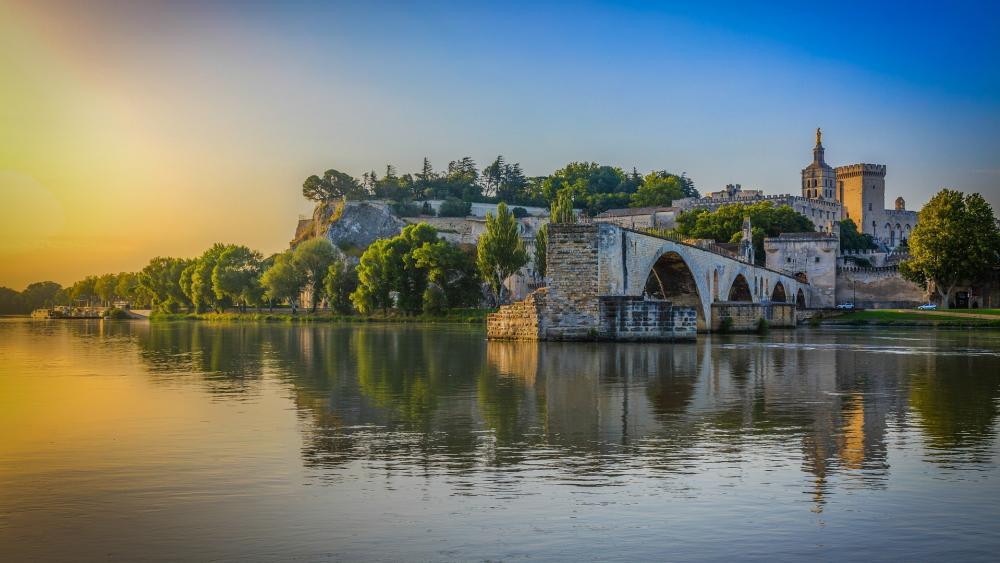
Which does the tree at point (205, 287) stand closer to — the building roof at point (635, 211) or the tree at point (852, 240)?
the building roof at point (635, 211)

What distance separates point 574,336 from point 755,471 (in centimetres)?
2556

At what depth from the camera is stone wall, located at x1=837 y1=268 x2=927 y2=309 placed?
289 ft

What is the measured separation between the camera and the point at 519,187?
15062 cm

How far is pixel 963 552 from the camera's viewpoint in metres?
6.95

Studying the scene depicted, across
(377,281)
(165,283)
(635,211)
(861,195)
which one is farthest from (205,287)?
(861,195)

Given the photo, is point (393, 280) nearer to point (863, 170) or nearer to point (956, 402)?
point (956, 402)

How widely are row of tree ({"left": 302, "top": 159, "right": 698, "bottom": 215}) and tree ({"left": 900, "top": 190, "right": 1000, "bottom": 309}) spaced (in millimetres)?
60296

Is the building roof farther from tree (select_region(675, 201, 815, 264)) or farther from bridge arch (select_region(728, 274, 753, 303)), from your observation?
bridge arch (select_region(728, 274, 753, 303))

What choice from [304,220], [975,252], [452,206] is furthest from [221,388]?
[304,220]

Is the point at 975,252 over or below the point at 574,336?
over

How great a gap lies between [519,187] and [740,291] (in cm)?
9000

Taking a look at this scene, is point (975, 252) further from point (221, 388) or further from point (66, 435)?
point (66, 435)

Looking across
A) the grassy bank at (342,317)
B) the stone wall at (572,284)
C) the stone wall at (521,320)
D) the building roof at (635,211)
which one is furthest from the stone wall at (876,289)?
the stone wall at (572,284)

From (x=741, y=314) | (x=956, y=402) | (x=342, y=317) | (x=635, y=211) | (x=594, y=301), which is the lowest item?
(x=956, y=402)
